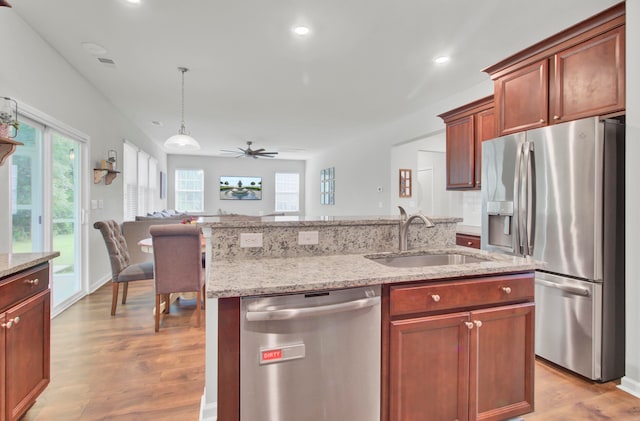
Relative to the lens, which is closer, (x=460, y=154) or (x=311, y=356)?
(x=311, y=356)

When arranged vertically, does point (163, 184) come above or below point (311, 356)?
above

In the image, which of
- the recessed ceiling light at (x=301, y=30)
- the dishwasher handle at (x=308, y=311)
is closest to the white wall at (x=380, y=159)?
the recessed ceiling light at (x=301, y=30)

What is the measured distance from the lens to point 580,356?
219cm

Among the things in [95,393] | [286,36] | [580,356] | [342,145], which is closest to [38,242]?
[95,393]

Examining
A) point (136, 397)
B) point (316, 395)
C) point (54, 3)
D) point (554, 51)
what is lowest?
point (136, 397)

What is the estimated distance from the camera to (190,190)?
1030 cm

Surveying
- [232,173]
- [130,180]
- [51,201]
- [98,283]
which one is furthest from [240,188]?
[51,201]

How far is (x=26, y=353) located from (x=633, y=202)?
3.48 meters

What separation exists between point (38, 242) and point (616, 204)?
188 inches

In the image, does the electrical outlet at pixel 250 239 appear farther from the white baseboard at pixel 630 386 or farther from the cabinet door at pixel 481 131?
the cabinet door at pixel 481 131

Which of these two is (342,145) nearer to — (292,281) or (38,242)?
(38,242)

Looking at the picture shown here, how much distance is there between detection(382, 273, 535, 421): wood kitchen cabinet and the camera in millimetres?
1440

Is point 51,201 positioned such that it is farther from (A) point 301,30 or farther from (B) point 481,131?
(B) point 481,131

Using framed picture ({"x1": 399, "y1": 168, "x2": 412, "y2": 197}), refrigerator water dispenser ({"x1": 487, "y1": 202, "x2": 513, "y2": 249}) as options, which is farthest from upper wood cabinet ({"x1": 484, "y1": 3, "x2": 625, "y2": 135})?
framed picture ({"x1": 399, "y1": 168, "x2": 412, "y2": 197})
